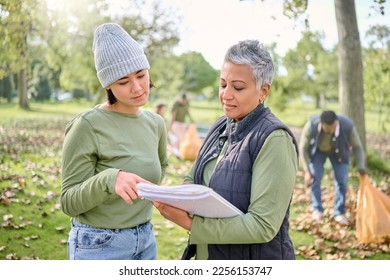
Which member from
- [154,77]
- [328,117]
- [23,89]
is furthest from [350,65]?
[23,89]

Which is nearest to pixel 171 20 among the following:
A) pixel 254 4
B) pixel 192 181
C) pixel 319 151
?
pixel 254 4

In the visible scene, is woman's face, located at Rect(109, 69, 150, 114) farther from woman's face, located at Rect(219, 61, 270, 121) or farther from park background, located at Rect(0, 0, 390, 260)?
park background, located at Rect(0, 0, 390, 260)

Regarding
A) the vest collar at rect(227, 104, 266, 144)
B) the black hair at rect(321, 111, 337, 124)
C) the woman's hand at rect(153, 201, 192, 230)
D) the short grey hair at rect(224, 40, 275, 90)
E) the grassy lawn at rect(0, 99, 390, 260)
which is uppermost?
the short grey hair at rect(224, 40, 275, 90)

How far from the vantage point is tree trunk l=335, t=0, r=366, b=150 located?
3.86 m

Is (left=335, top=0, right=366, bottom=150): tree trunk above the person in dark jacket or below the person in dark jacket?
above

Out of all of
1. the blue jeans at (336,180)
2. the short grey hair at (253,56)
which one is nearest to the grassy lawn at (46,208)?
the blue jeans at (336,180)

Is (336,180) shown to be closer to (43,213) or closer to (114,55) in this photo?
(43,213)

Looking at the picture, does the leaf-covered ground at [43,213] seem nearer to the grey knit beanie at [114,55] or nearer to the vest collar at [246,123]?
the grey knit beanie at [114,55]

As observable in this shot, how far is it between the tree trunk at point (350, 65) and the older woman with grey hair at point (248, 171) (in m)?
2.57

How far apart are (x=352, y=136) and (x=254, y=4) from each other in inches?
48.1

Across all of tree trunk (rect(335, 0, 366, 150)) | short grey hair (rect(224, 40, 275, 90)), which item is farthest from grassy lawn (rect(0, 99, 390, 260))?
short grey hair (rect(224, 40, 275, 90))

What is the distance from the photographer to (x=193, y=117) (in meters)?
6.13

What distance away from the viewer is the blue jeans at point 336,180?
387 centimetres

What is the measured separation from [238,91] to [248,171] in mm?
243
